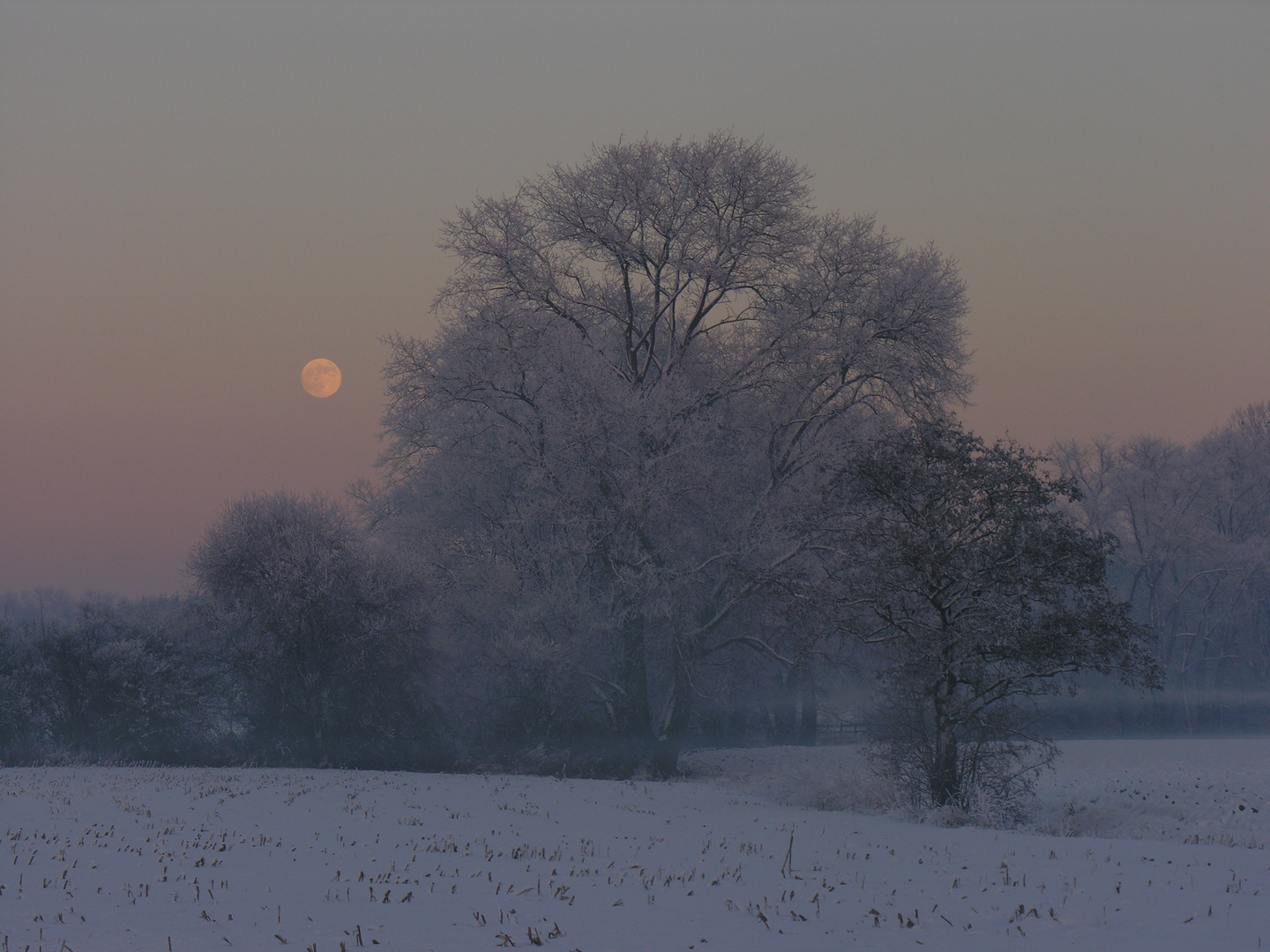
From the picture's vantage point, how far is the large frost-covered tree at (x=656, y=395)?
25219 mm

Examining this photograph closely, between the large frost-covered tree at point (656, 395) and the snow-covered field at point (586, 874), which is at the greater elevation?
the large frost-covered tree at point (656, 395)

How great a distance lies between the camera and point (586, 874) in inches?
380

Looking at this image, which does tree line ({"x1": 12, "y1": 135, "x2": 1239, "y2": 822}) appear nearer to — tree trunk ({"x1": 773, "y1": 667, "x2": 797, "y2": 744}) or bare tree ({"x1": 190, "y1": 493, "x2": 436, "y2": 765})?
bare tree ({"x1": 190, "y1": 493, "x2": 436, "y2": 765})

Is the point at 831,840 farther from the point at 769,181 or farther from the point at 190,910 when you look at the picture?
the point at 769,181

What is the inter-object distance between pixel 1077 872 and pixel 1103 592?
813 centimetres

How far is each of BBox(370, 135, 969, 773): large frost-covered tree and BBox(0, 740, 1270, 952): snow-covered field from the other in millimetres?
8124

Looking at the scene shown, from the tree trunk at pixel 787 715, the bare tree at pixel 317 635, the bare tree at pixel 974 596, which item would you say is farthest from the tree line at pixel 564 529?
the tree trunk at pixel 787 715

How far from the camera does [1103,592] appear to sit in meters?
16.8

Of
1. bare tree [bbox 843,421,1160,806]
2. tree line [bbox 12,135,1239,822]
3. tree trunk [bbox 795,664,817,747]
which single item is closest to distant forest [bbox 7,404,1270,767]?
tree line [bbox 12,135,1239,822]

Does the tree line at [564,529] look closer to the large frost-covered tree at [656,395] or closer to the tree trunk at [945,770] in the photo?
the large frost-covered tree at [656,395]

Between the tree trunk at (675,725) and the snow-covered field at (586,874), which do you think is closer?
the snow-covered field at (586,874)

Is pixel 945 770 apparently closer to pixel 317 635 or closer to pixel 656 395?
pixel 656 395

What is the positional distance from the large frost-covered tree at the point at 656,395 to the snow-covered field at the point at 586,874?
26.7 ft

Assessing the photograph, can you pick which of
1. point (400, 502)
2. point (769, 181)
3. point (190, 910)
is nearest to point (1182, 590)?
point (769, 181)
